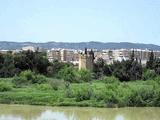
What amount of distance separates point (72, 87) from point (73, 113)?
29.9 ft

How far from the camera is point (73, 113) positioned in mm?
24844

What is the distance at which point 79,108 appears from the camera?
89.2ft

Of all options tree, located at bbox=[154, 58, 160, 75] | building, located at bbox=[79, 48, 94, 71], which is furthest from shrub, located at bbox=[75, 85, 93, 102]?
building, located at bbox=[79, 48, 94, 71]

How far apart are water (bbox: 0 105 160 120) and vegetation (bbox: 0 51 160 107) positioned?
52.9 inches

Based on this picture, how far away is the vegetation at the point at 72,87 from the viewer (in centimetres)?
2862

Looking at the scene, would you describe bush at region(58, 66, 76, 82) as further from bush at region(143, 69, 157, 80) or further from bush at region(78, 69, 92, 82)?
bush at region(143, 69, 157, 80)

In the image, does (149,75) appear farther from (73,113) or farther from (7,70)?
(73,113)

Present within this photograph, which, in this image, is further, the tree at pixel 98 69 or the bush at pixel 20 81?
the tree at pixel 98 69

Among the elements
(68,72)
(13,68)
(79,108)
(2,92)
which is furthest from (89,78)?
(79,108)

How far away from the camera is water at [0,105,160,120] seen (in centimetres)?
2302

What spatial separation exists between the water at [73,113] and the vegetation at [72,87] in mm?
1344

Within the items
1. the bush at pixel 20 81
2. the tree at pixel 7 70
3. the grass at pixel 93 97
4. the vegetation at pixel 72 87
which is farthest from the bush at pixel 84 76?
the grass at pixel 93 97

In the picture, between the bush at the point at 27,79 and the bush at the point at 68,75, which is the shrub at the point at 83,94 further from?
the bush at the point at 68,75

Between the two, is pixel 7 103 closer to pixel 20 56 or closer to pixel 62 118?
pixel 62 118
